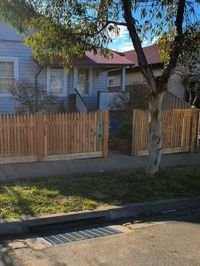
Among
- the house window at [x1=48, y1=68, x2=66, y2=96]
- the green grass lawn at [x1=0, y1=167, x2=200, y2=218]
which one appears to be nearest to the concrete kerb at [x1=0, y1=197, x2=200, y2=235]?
the green grass lawn at [x1=0, y1=167, x2=200, y2=218]

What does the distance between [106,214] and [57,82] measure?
1134 cm

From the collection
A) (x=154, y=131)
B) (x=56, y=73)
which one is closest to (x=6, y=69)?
(x=56, y=73)

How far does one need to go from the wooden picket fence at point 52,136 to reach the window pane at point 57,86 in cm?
646

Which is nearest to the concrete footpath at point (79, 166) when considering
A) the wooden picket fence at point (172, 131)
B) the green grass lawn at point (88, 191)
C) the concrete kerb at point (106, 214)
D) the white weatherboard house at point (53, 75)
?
A: the wooden picket fence at point (172, 131)

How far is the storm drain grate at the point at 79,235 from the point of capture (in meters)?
5.68

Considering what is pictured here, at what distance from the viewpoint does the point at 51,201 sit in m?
7.01

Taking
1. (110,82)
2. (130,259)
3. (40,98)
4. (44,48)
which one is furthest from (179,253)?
(110,82)

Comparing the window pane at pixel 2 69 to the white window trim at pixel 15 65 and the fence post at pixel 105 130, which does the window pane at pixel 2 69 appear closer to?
the white window trim at pixel 15 65

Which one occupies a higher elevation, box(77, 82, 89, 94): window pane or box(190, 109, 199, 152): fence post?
box(77, 82, 89, 94): window pane

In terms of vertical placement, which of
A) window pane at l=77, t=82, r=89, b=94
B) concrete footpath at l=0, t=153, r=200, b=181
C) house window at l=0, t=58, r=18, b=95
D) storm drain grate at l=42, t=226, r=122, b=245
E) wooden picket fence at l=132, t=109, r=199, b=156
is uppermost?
house window at l=0, t=58, r=18, b=95

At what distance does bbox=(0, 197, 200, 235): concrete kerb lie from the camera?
234 inches

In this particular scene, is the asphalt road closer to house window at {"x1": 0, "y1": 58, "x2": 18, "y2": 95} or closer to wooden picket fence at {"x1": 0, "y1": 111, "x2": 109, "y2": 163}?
wooden picket fence at {"x1": 0, "y1": 111, "x2": 109, "y2": 163}

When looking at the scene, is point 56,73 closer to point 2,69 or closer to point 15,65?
point 15,65

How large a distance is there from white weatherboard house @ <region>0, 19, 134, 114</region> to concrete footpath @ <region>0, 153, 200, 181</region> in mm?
5426
